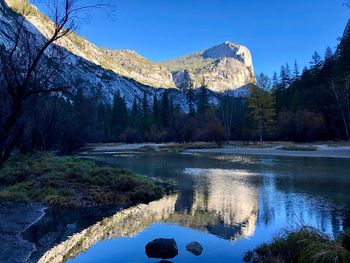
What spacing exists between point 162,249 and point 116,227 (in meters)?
3.52

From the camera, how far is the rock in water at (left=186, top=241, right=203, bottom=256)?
989 centimetres

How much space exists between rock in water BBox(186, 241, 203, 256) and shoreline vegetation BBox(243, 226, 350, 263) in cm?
132

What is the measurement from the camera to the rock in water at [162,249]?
9.47 meters

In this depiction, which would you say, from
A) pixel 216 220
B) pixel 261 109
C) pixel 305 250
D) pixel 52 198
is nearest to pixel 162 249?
pixel 305 250

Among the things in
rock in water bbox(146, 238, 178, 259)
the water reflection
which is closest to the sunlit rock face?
the water reflection

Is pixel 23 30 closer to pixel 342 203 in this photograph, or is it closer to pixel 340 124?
pixel 342 203

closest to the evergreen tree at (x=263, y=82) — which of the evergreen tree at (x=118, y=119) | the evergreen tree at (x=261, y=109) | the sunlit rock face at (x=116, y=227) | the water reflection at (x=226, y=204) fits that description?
the evergreen tree at (x=261, y=109)

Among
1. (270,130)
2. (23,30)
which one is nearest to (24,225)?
(23,30)

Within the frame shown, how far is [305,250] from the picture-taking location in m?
7.74

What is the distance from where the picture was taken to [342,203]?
1603 cm

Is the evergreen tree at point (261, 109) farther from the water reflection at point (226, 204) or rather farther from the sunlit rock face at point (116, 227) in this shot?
the sunlit rock face at point (116, 227)

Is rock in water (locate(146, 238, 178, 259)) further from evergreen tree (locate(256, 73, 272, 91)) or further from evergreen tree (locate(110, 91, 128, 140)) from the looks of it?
evergreen tree (locate(110, 91, 128, 140))

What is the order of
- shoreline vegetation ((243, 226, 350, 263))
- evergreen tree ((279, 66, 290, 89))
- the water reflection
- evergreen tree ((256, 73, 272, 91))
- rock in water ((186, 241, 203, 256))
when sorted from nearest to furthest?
shoreline vegetation ((243, 226, 350, 263)) < rock in water ((186, 241, 203, 256)) < the water reflection < evergreen tree ((256, 73, 272, 91)) < evergreen tree ((279, 66, 290, 89))

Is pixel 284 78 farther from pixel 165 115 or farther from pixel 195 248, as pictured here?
pixel 195 248
